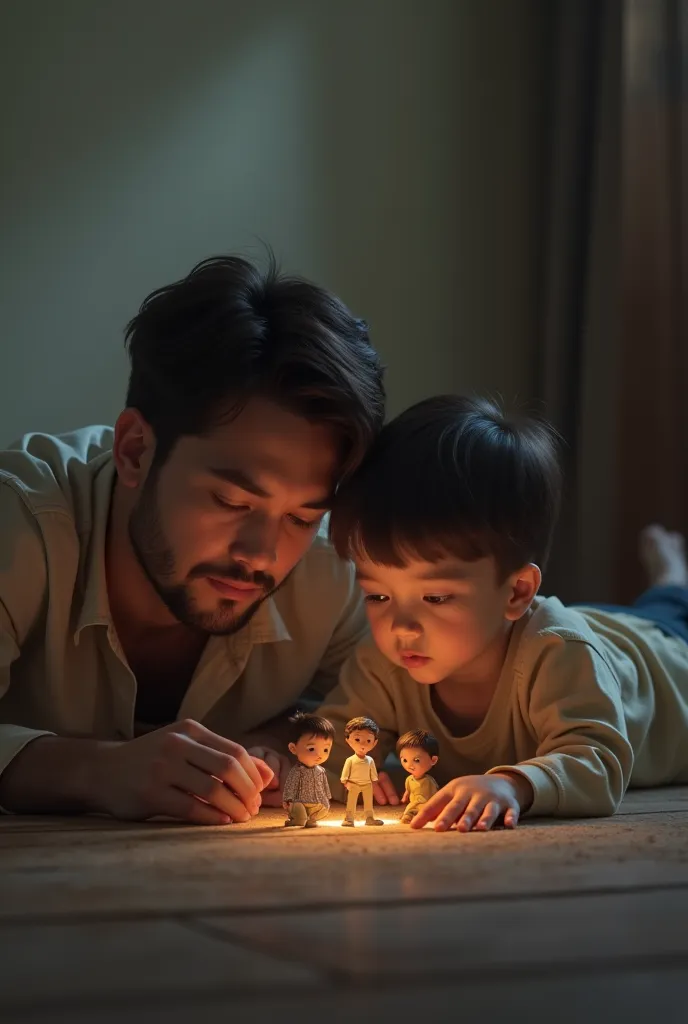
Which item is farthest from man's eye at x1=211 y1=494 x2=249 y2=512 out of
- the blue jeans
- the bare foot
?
the bare foot

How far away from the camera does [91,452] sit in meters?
1.93

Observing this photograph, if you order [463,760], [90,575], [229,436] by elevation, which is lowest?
[463,760]

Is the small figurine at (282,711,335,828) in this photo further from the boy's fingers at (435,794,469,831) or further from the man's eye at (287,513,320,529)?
the man's eye at (287,513,320,529)

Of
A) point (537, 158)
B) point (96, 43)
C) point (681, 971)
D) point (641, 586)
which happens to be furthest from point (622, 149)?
point (681, 971)

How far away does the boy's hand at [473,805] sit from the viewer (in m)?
1.28

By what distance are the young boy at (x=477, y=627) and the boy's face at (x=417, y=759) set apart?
0.20 feet

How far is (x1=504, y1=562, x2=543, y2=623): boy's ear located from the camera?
1.56 meters

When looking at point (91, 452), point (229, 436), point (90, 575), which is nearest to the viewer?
point (229, 436)

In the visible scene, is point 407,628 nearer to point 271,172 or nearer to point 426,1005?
point 426,1005

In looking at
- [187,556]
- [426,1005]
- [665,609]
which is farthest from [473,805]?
[665,609]

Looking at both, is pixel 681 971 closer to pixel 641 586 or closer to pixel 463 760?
pixel 463 760

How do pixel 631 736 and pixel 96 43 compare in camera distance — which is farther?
pixel 96 43

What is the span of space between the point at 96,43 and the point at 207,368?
1801 mm

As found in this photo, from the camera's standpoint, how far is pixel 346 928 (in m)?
0.77
